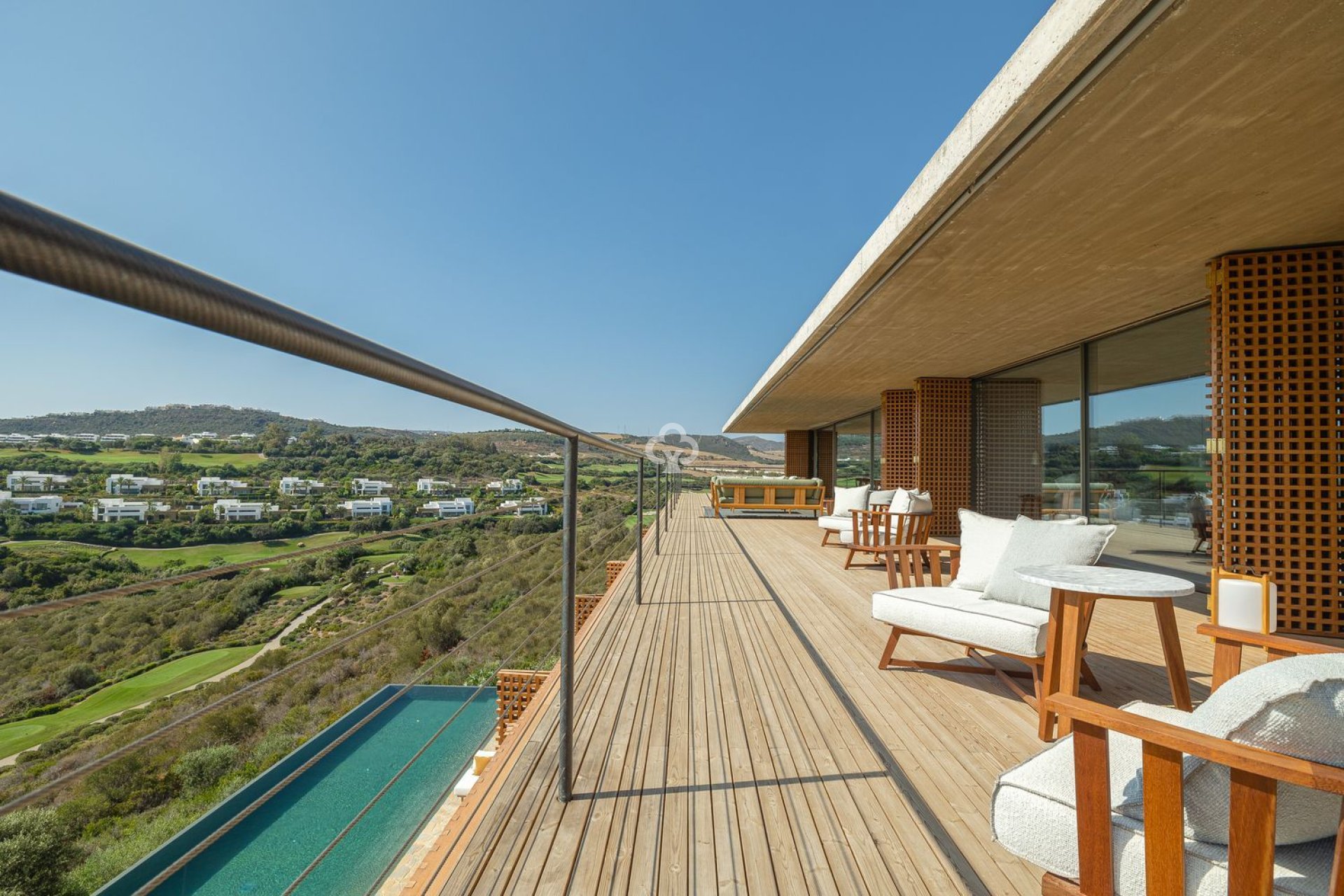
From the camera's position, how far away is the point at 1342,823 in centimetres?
88

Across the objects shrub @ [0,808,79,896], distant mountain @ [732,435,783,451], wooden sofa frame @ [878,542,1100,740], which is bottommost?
shrub @ [0,808,79,896]

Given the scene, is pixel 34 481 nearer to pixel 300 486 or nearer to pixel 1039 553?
pixel 300 486

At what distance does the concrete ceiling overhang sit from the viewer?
7.00ft

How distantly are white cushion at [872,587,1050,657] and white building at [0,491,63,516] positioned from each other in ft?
9.14

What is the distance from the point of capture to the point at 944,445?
30.7ft

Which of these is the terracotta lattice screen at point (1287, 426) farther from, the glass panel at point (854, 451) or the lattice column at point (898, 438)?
the glass panel at point (854, 451)

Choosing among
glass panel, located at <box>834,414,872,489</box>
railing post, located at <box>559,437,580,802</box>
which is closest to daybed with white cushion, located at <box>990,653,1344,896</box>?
railing post, located at <box>559,437,580,802</box>

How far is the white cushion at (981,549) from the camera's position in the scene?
304 cm

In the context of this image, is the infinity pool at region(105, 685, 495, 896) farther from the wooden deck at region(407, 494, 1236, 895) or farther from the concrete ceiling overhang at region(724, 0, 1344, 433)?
the concrete ceiling overhang at region(724, 0, 1344, 433)

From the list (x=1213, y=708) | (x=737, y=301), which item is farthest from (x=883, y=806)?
(x=737, y=301)

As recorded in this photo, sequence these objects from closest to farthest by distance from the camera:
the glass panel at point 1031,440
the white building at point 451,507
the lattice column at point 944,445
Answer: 1. the white building at point 451,507
2. the glass panel at point 1031,440
3. the lattice column at point 944,445

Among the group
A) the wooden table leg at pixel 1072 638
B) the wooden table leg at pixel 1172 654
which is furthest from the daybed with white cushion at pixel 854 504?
the wooden table leg at pixel 1072 638

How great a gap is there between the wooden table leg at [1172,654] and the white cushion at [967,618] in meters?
0.37

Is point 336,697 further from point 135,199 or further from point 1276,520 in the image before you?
point 1276,520
